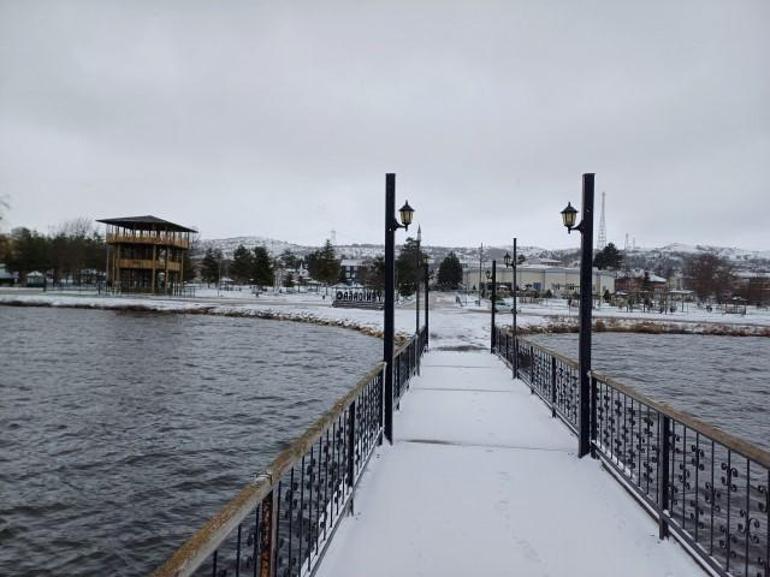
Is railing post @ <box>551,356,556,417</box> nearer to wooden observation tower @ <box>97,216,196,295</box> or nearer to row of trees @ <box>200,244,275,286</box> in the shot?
wooden observation tower @ <box>97,216,196,295</box>

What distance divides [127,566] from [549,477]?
4861 mm

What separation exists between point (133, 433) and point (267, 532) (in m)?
8.98

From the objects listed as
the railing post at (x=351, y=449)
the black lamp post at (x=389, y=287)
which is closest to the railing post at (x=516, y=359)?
the black lamp post at (x=389, y=287)

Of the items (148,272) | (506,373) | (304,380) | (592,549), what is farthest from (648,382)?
(148,272)

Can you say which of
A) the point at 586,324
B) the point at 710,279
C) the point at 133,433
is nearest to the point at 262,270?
the point at 133,433

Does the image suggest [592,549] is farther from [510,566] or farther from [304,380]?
[304,380]

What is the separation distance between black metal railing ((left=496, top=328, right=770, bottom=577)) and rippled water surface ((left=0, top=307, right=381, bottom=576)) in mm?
5157

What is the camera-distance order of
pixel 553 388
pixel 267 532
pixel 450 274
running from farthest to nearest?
pixel 450 274
pixel 553 388
pixel 267 532

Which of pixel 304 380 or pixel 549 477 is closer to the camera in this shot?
pixel 549 477

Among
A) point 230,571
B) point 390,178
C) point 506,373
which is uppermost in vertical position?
point 390,178

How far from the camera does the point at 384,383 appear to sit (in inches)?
245

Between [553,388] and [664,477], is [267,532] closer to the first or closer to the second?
[664,477]

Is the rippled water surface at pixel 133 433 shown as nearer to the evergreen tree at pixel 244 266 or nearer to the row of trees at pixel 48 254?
the evergreen tree at pixel 244 266

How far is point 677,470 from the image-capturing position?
8172 mm
